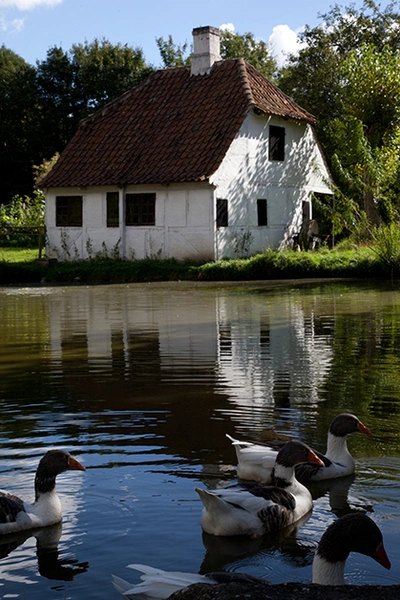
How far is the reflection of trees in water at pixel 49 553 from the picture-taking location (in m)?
5.69

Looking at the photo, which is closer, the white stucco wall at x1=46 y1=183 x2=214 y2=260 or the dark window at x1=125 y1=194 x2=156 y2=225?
the white stucco wall at x1=46 y1=183 x2=214 y2=260

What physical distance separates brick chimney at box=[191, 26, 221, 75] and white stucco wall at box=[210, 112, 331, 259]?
3660 millimetres

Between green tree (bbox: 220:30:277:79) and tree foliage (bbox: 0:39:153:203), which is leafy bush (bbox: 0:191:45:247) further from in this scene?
green tree (bbox: 220:30:277:79)

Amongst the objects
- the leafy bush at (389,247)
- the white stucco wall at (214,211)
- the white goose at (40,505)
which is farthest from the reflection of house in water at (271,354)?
the white stucco wall at (214,211)

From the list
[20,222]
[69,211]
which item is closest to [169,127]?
[69,211]

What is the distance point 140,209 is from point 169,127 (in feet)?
11.5

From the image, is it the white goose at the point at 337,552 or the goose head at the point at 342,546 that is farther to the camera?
the goose head at the point at 342,546

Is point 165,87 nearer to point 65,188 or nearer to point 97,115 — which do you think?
point 97,115

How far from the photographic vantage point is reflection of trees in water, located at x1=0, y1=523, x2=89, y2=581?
5686mm

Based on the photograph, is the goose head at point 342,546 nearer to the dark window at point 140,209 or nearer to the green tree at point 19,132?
the dark window at point 140,209

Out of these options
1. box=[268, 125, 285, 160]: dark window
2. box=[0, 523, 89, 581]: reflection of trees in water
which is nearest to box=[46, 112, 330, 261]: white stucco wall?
box=[268, 125, 285, 160]: dark window

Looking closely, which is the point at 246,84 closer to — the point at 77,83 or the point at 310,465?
the point at 77,83

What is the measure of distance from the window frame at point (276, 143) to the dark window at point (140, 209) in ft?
17.2

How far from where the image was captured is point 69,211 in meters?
36.9
